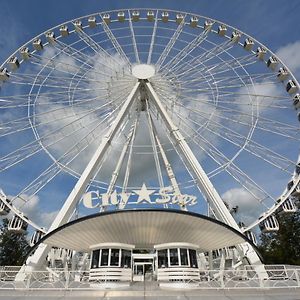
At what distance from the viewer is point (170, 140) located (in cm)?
2425

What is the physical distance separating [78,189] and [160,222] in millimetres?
5805

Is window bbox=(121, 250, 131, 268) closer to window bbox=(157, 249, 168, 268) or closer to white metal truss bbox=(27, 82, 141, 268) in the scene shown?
window bbox=(157, 249, 168, 268)

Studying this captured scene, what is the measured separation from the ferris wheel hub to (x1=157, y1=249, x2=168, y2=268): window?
1395 centimetres

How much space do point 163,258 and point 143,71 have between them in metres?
14.9

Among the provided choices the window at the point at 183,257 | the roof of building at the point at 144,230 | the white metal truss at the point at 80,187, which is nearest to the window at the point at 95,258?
the roof of building at the point at 144,230

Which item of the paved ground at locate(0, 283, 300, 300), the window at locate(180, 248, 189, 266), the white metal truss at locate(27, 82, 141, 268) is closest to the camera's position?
the paved ground at locate(0, 283, 300, 300)

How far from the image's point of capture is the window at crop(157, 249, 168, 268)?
57.6ft

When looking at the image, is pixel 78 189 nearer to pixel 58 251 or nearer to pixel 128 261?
pixel 128 261

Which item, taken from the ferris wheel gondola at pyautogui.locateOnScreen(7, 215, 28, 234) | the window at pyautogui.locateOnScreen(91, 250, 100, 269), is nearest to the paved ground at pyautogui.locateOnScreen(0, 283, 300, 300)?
the window at pyautogui.locateOnScreen(91, 250, 100, 269)

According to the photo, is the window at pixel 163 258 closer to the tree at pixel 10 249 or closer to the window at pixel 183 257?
the window at pixel 183 257

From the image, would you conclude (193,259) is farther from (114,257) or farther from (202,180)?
(202,180)

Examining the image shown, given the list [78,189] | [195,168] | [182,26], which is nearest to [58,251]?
[78,189]

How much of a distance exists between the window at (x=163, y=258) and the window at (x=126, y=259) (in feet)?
5.52

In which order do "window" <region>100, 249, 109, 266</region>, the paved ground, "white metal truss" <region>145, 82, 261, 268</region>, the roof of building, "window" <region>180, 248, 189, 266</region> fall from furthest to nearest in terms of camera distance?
1. "white metal truss" <region>145, 82, 261, 268</region>
2. "window" <region>180, 248, 189, 266</region>
3. "window" <region>100, 249, 109, 266</region>
4. the roof of building
5. the paved ground
